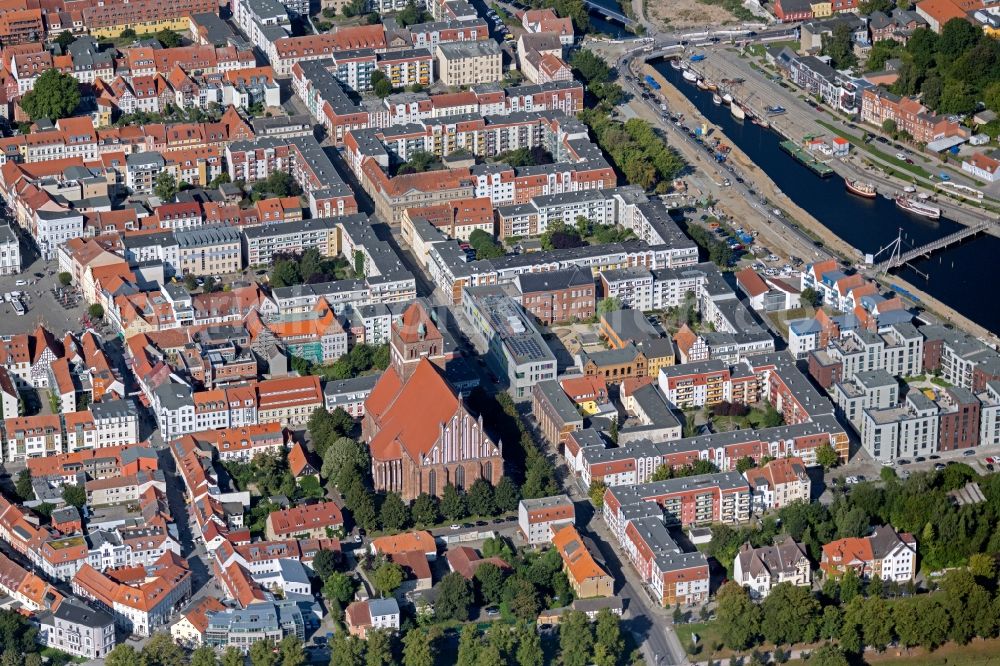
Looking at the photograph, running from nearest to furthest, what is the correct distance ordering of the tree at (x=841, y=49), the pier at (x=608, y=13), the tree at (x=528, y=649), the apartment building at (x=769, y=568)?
the tree at (x=528, y=649)
the apartment building at (x=769, y=568)
the tree at (x=841, y=49)
the pier at (x=608, y=13)

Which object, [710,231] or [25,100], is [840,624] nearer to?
[710,231]

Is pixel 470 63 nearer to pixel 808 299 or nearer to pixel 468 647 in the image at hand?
pixel 808 299

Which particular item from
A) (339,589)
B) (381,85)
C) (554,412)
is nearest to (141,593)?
(339,589)

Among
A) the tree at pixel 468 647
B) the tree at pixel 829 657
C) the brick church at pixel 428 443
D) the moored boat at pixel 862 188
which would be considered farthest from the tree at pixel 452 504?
the moored boat at pixel 862 188

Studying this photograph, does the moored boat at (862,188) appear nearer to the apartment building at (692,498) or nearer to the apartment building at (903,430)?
the apartment building at (903,430)

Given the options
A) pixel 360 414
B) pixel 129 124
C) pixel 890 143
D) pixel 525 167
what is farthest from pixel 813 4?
pixel 360 414

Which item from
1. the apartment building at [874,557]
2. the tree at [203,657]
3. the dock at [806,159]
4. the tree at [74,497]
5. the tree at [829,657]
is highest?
the dock at [806,159]
